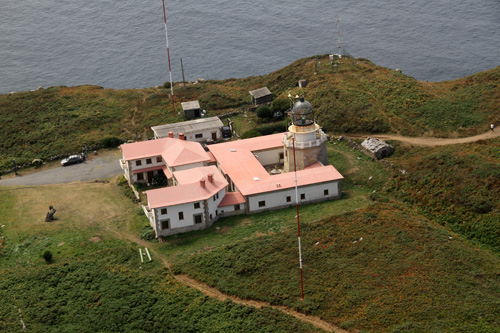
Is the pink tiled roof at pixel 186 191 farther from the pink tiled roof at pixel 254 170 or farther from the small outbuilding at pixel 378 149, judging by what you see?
the small outbuilding at pixel 378 149

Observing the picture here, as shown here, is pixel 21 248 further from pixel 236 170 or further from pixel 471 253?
pixel 471 253

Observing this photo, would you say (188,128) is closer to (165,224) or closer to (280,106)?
(280,106)

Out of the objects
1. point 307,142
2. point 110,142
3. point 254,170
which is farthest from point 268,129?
point 110,142

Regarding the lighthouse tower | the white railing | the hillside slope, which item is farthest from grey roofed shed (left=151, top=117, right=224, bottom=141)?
the lighthouse tower

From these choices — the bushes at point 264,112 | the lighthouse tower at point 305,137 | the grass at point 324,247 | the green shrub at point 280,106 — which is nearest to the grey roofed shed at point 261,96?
the green shrub at point 280,106

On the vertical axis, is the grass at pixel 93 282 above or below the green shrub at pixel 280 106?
below

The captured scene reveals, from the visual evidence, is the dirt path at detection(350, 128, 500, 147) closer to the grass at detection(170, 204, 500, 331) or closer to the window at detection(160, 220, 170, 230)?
the grass at detection(170, 204, 500, 331)
